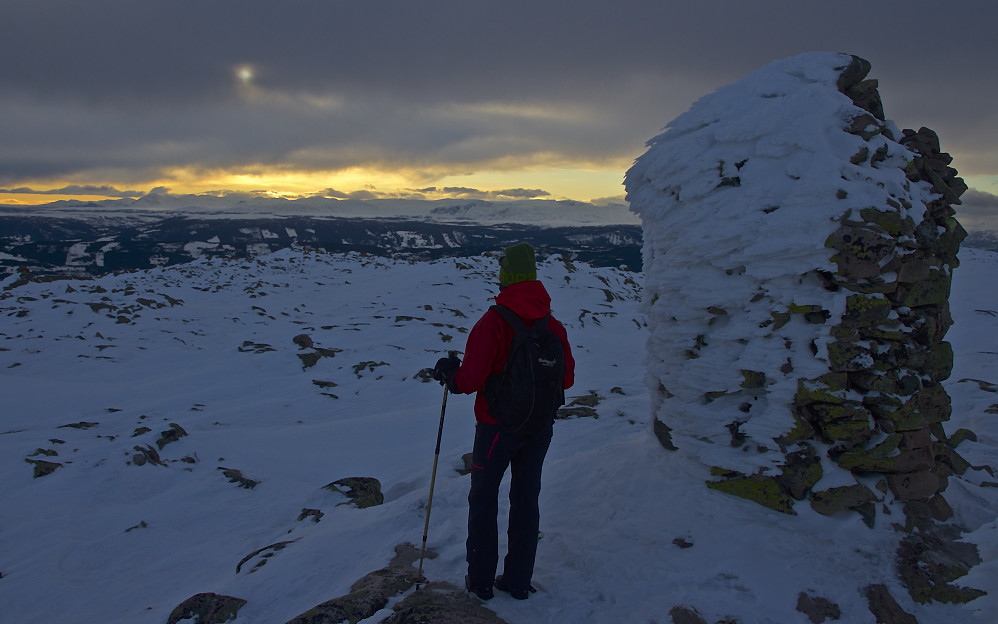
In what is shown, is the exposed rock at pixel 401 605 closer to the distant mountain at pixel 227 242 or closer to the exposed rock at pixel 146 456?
the exposed rock at pixel 146 456

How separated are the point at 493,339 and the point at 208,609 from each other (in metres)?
3.10

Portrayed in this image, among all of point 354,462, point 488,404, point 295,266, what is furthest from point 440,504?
point 295,266

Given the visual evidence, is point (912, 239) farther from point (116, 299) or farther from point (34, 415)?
point (116, 299)

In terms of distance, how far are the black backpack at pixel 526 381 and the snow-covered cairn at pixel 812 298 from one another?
98.4 inches

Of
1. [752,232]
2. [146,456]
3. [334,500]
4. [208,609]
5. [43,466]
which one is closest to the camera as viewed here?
[208,609]

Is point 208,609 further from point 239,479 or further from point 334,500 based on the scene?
point 239,479

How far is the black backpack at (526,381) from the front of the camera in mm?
3602

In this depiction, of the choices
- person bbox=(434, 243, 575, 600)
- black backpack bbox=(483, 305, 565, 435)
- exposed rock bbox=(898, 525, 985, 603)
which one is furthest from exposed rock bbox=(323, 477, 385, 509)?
exposed rock bbox=(898, 525, 985, 603)

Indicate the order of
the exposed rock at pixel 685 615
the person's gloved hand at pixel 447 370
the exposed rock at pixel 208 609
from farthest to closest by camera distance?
the exposed rock at pixel 208 609 → the person's gloved hand at pixel 447 370 → the exposed rock at pixel 685 615

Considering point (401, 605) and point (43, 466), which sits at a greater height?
point (401, 605)

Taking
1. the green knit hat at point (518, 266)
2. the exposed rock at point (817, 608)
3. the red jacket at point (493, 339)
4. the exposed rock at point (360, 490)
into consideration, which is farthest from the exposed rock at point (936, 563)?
the exposed rock at point (360, 490)

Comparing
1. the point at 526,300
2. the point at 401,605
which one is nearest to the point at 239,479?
the point at 401,605

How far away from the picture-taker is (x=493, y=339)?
3.62m

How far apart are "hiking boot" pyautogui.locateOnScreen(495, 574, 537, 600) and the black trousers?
3 centimetres
